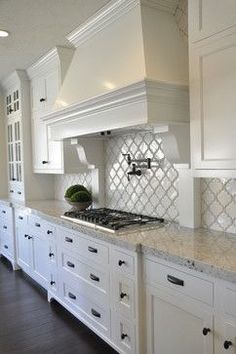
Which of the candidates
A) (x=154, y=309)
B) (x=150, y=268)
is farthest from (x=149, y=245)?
(x=154, y=309)

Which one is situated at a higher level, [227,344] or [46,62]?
[46,62]

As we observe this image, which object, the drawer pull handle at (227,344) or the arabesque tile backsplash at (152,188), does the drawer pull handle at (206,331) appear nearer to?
the drawer pull handle at (227,344)

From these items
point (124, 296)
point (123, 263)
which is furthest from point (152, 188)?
point (124, 296)

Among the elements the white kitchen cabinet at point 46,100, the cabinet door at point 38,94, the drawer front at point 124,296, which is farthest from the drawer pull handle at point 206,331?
the cabinet door at point 38,94

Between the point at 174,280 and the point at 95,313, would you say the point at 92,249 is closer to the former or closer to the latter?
the point at 95,313

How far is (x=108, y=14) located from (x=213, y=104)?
1163 millimetres

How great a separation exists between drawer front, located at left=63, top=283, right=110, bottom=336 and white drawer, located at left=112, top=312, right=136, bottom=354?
0.09 meters

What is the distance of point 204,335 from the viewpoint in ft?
4.98

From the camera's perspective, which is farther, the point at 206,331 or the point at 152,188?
the point at 152,188

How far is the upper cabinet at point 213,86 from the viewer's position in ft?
5.43

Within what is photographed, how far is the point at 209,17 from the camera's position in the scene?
5.71ft

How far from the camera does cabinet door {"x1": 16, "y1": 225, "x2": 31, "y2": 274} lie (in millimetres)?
3636

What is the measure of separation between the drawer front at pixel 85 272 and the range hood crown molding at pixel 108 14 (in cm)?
181

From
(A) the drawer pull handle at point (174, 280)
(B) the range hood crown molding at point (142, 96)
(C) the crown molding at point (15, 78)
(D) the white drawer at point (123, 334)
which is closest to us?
(A) the drawer pull handle at point (174, 280)
